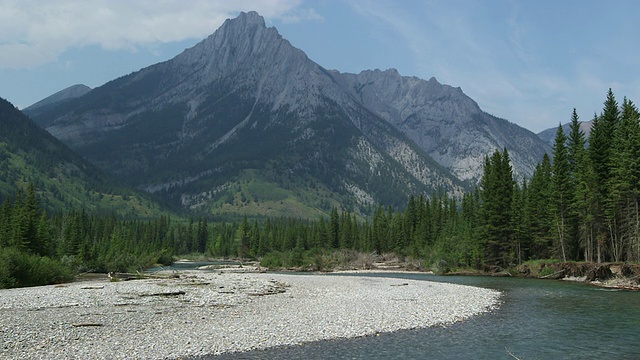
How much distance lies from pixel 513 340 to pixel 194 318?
713 inches

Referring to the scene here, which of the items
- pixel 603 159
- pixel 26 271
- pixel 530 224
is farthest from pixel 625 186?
pixel 26 271

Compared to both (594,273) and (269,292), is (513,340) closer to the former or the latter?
(269,292)

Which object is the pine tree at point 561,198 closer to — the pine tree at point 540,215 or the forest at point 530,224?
the forest at point 530,224

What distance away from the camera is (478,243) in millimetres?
81625

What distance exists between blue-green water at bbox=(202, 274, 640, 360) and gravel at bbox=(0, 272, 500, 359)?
5.01 feet

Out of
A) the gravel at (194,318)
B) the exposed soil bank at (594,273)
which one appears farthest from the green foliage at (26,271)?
the exposed soil bank at (594,273)

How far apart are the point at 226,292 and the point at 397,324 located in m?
20.4

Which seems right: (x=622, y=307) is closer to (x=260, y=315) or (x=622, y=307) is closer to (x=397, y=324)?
(x=397, y=324)

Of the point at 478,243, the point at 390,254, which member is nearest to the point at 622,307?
the point at 478,243

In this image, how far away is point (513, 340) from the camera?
904 inches

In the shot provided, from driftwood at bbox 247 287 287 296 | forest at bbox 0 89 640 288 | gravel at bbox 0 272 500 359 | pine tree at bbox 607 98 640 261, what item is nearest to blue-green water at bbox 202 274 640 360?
gravel at bbox 0 272 500 359

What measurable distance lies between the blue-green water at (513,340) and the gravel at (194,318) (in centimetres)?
153

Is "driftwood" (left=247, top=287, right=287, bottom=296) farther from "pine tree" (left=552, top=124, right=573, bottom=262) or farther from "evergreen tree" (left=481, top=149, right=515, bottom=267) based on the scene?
"evergreen tree" (left=481, top=149, right=515, bottom=267)

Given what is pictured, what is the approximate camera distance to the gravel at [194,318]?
19891 millimetres
